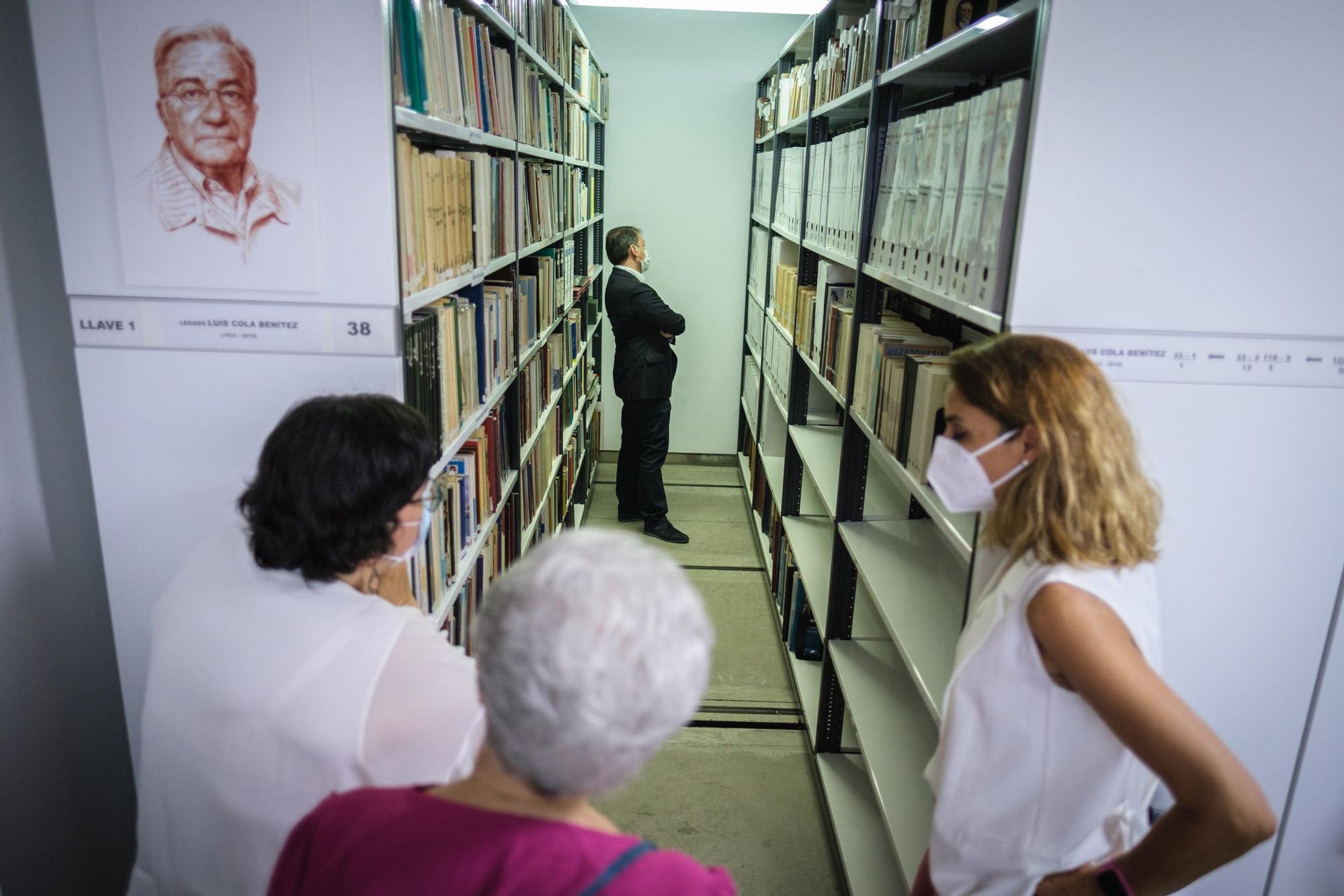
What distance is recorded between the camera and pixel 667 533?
475cm

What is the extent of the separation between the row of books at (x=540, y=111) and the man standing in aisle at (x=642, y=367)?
80 cm

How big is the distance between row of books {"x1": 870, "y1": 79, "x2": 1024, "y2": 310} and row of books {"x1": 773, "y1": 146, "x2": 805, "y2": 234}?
1.52 meters

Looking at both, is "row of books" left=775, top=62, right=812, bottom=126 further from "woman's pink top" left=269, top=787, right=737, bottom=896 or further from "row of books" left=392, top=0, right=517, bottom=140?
"woman's pink top" left=269, top=787, right=737, bottom=896

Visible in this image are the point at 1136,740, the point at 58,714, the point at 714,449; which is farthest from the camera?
the point at 714,449

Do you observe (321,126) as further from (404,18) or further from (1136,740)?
(1136,740)

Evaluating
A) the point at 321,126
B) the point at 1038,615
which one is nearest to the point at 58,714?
the point at 321,126

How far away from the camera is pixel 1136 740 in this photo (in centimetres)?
107

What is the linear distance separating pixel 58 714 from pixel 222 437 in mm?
710

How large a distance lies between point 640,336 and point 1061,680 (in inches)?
142

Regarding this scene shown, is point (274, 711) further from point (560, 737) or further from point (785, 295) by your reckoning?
point (785, 295)

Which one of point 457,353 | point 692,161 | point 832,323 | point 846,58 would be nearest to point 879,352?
point 832,323

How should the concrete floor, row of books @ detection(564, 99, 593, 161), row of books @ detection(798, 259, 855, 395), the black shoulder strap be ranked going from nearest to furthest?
the black shoulder strap → the concrete floor → row of books @ detection(798, 259, 855, 395) → row of books @ detection(564, 99, 593, 161)

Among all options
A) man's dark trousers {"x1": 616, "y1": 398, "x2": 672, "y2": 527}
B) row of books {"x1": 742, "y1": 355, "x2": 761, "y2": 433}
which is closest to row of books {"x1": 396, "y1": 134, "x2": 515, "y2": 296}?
man's dark trousers {"x1": 616, "y1": 398, "x2": 672, "y2": 527}

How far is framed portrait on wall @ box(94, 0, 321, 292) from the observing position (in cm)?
138
